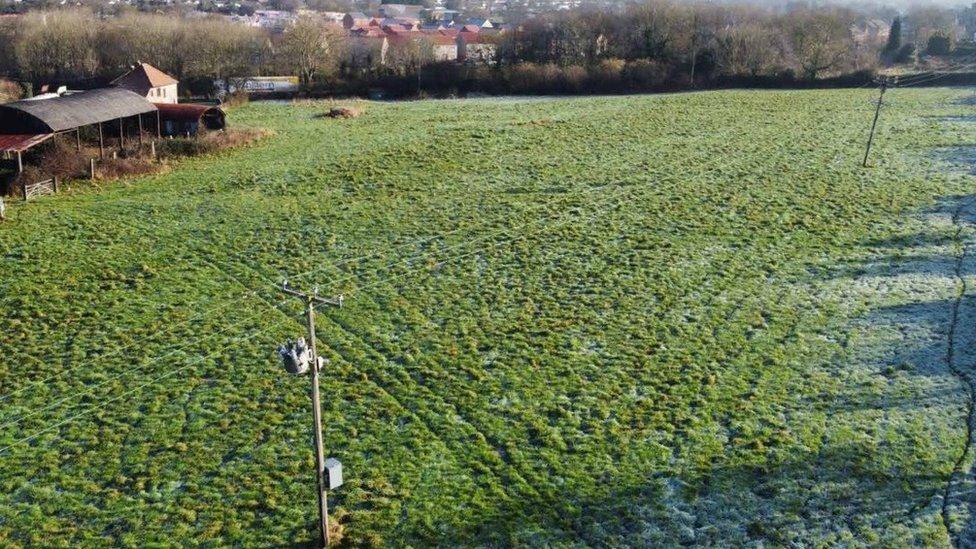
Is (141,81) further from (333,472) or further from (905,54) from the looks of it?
(905,54)

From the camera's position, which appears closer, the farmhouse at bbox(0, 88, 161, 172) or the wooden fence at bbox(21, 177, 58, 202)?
the wooden fence at bbox(21, 177, 58, 202)

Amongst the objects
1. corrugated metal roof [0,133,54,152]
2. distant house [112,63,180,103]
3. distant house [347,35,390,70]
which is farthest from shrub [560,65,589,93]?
corrugated metal roof [0,133,54,152]

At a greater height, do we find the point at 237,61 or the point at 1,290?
the point at 237,61

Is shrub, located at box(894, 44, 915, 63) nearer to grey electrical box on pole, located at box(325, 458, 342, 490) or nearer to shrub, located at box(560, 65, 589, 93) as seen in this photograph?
shrub, located at box(560, 65, 589, 93)

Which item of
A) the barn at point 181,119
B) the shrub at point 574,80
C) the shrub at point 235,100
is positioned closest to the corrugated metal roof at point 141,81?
the shrub at point 235,100

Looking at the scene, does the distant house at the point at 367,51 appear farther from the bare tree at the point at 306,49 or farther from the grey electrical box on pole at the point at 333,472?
the grey electrical box on pole at the point at 333,472

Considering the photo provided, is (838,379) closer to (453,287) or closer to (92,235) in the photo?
(453,287)

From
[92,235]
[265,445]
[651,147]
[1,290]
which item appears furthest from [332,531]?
[651,147]
